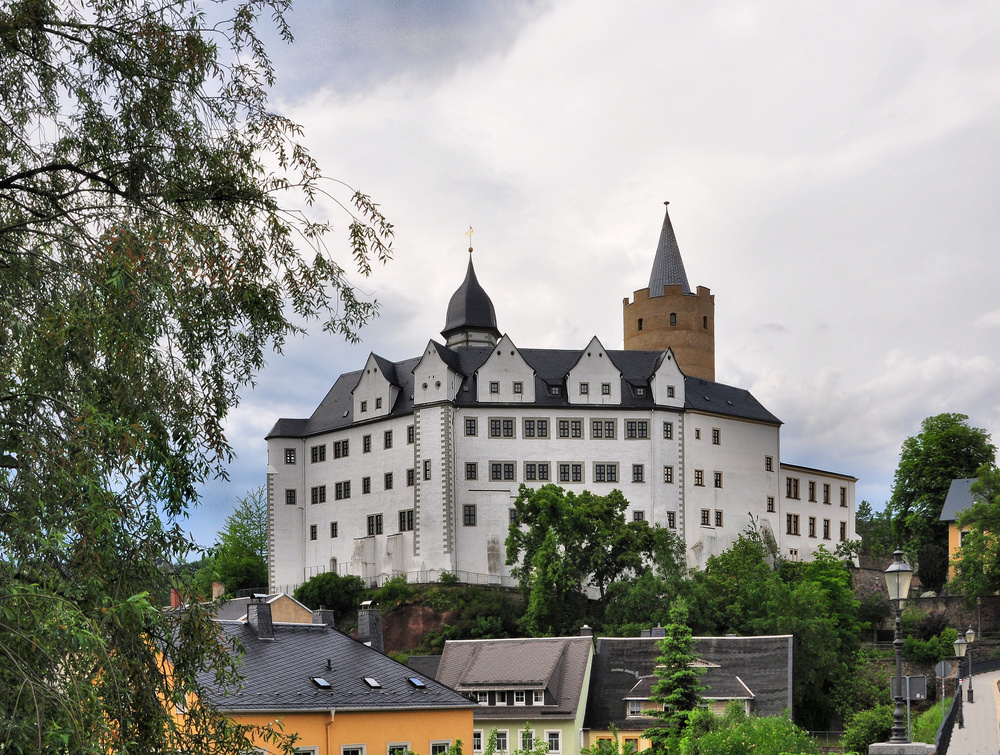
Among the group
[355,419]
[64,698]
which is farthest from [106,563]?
[355,419]

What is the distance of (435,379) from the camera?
76.2 meters

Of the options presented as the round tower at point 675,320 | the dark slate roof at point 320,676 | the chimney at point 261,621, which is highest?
the round tower at point 675,320

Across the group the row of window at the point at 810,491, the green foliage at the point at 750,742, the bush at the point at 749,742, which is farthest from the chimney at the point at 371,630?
the row of window at the point at 810,491

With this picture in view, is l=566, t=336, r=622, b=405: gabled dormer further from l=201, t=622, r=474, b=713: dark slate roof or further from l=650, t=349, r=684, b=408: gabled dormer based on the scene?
l=201, t=622, r=474, b=713: dark slate roof

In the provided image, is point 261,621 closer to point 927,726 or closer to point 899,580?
point 927,726

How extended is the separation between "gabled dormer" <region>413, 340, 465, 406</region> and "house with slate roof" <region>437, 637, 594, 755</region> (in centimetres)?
2558

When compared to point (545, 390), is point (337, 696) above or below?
below

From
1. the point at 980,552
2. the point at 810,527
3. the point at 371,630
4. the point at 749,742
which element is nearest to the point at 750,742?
the point at 749,742

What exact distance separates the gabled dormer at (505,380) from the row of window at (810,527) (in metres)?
18.5

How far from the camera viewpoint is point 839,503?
285ft

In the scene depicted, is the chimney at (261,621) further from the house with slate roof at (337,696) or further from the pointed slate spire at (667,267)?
the pointed slate spire at (667,267)

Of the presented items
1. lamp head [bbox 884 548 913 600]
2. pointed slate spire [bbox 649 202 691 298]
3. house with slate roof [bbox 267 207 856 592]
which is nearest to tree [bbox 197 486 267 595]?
house with slate roof [bbox 267 207 856 592]

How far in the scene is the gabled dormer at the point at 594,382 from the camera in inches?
3039

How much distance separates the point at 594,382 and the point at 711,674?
30.0 meters
